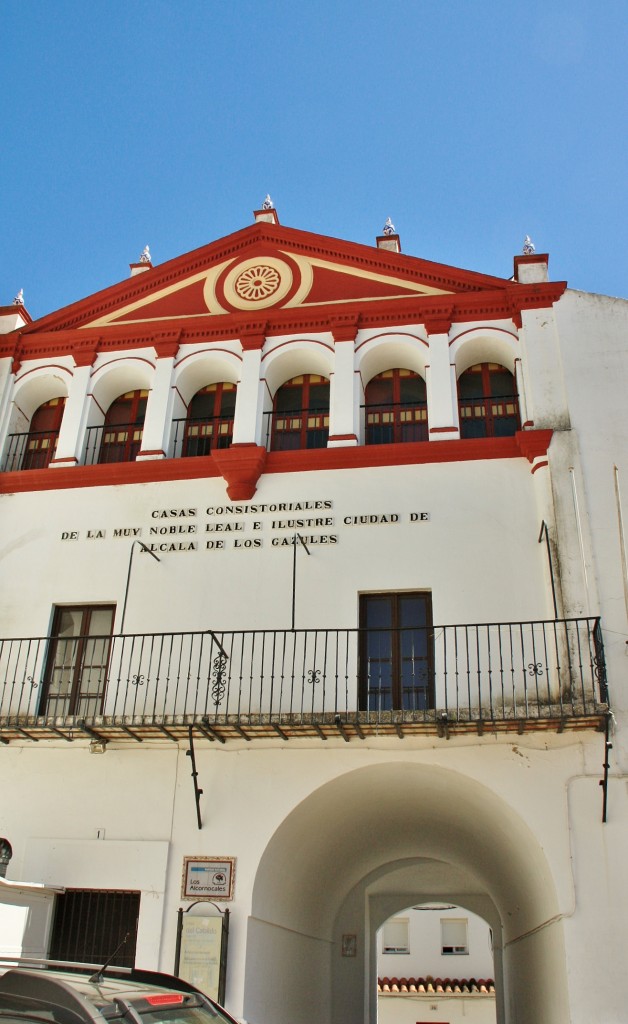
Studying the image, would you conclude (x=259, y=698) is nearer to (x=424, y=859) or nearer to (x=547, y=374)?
(x=547, y=374)

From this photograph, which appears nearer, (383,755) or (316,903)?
(383,755)

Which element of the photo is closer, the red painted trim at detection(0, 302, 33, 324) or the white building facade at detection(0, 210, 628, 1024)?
the white building facade at detection(0, 210, 628, 1024)

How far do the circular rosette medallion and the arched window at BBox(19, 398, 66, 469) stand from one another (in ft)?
10.5

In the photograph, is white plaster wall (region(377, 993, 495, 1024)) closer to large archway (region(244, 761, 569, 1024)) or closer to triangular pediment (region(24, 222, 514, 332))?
large archway (region(244, 761, 569, 1024))

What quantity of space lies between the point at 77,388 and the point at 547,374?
269 inches

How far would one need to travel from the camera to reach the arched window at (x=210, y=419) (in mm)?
13922

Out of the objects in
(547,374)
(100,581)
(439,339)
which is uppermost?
(439,339)

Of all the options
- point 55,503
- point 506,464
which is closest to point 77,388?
point 55,503

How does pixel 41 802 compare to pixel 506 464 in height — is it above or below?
below

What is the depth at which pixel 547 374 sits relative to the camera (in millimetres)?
12812

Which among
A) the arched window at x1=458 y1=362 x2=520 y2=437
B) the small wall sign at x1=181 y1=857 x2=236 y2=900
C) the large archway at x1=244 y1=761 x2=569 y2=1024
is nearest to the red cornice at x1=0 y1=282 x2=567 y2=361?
the arched window at x1=458 y1=362 x2=520 y2=437

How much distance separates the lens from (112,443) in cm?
1436

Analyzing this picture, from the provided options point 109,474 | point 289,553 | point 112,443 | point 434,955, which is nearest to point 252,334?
point 112,443

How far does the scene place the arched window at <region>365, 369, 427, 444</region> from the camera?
1352cm
